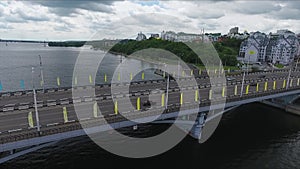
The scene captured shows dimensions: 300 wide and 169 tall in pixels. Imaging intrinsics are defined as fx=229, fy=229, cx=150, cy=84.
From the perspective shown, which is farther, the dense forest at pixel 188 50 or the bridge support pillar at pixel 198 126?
the dense forest at pixel 188 50

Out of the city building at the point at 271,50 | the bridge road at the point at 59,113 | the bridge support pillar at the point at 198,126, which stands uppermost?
the city building at the point at 271,50

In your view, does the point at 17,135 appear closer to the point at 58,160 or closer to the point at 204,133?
the point at 58,160

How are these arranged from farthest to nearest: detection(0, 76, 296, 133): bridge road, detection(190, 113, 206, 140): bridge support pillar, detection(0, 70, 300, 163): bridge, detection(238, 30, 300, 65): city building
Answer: detection(238, 30, 300, 65): city building < detection(190, 113, 206, 140): bridge support pillar < detection(0, 76, 296, 133): bridge road < detection(0, 70, 300, 163): bridge

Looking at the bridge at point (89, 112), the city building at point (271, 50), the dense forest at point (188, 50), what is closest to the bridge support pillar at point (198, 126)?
the bridge at point (89, 112)

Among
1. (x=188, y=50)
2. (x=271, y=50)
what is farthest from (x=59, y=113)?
(x=271, y=50)

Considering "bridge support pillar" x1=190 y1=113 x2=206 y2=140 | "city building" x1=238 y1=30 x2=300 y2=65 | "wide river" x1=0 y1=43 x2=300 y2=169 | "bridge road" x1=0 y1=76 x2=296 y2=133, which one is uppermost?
"city building" x1=238 y1=30 x2=300 y2=65

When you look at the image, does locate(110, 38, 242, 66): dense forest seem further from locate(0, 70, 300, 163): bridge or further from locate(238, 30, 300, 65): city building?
locate(0, 70, 300, 163): bridge

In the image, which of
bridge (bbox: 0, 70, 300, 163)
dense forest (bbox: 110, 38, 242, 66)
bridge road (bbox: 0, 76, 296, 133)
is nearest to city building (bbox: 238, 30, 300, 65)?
dense forest (bbox: 110, 38, 242, 66)

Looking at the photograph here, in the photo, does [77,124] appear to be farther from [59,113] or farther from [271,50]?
[271,50]

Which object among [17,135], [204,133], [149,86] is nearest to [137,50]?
[149,86]

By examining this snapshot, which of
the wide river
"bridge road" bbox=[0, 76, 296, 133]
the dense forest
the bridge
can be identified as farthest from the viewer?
the dense forest

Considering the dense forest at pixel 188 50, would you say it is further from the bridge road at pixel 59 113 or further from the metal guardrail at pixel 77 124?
the metal guardrail at pixel 77 124

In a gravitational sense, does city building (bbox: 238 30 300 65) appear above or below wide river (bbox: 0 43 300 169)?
above
